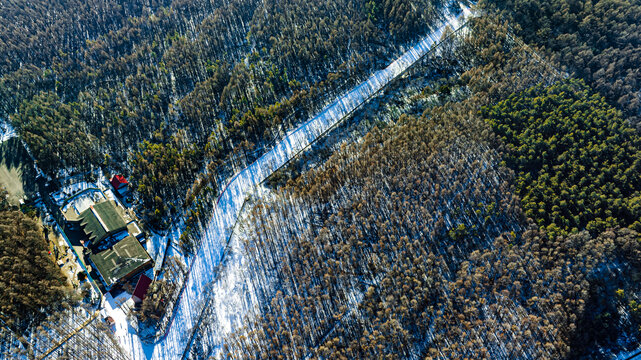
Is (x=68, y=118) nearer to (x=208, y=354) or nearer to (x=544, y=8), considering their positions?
(x=208, y=354)

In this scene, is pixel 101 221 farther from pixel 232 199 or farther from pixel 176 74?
pixel 176 74

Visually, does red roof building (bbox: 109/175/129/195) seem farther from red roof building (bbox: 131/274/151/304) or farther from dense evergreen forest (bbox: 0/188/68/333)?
red roof building (bbox: 131/274/151/304)

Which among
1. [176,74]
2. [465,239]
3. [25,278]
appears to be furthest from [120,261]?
[465,239]

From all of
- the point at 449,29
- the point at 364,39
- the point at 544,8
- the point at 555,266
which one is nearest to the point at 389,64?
the point at 364,39

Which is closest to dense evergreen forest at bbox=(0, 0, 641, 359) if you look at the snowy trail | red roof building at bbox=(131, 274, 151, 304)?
red roof building at bbox=(131, 274, 151, 304)

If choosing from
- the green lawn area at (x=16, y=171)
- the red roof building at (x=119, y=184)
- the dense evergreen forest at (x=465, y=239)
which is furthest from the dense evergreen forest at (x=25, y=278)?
the dense evergreen forest at (x=465, y=239)
